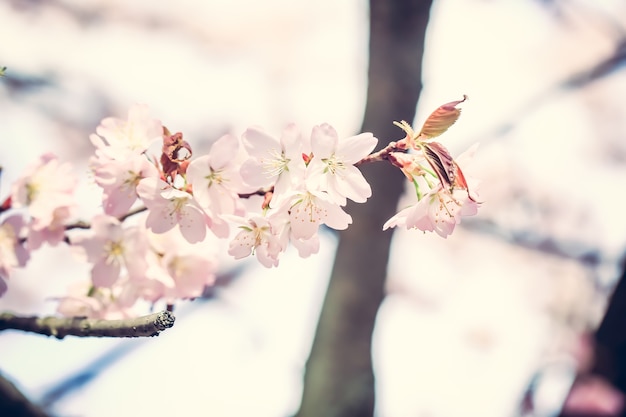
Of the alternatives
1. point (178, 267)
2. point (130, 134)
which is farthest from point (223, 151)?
point (178, 267)

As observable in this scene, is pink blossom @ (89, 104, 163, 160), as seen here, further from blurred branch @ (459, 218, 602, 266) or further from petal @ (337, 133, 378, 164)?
blurred branch @ (459, 218, 602, 266)

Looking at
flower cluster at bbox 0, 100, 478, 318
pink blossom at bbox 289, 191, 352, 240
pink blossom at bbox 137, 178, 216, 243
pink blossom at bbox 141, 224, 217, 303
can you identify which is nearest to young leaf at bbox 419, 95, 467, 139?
flower cluster at bbox 0, 100, 478, 318

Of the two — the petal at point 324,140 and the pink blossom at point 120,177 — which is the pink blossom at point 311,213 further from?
the pink blossom at point 120,177

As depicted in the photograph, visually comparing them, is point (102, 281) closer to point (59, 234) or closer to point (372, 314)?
point (59, 234)

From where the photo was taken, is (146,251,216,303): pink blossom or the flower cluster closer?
the flower cluster

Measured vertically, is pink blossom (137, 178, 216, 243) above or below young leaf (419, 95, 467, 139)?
below

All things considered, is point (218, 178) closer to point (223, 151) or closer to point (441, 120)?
point (223, 151)
